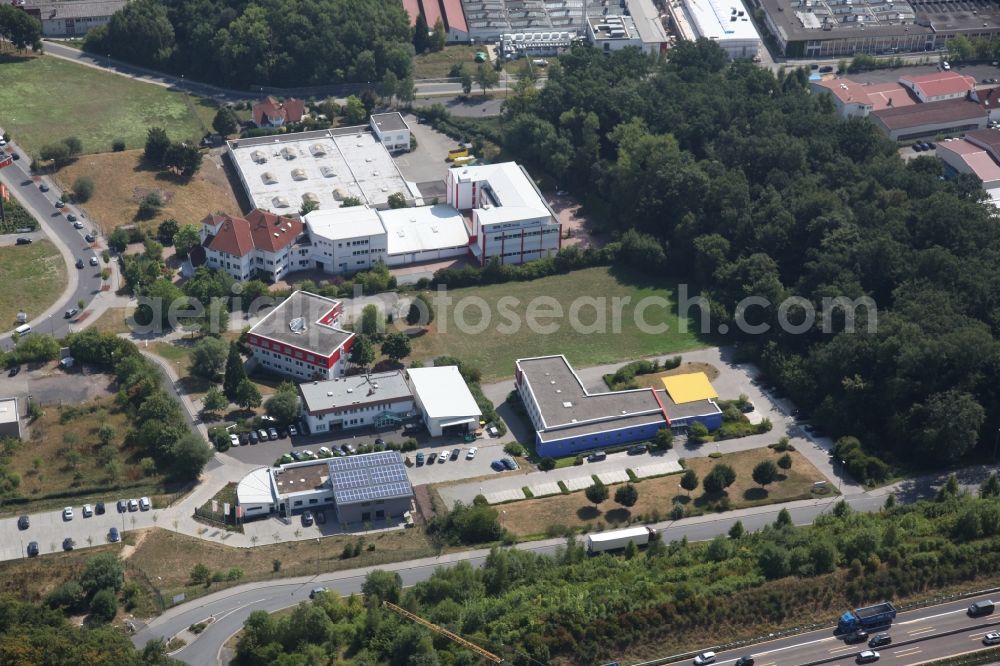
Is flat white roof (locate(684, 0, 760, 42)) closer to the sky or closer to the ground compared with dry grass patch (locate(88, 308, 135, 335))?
closer to the sky

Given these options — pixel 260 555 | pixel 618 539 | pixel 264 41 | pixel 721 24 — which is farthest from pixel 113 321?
pixel 721 24

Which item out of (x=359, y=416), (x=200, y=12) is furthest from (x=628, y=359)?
(x=200, y=12)

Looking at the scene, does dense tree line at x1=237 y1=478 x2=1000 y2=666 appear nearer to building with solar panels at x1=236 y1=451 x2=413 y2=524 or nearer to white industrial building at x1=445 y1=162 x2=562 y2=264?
building with solar panels at x1=236 y1=451 x2=413 y2=524

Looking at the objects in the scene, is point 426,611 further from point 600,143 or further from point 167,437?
point 600,143

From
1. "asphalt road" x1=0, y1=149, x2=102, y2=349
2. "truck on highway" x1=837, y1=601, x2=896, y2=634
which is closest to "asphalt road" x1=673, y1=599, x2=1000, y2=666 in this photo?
"truck on highway" x1=837, y1=601, x2=896, y2=634

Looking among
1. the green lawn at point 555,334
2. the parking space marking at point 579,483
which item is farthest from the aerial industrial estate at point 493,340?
the green lawn at point 555,334
